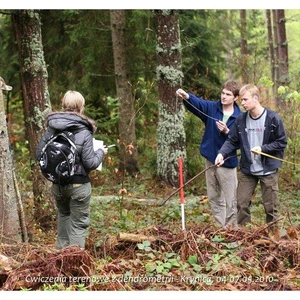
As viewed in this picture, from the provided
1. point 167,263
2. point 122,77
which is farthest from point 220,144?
point 122,77

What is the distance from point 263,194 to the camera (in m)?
6.50

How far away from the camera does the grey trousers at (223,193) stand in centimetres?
678

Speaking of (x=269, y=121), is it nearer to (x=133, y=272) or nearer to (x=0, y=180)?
(x=133, y=272)

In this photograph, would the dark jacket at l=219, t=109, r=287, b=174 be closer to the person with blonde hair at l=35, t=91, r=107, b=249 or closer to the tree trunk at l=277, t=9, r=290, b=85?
the person with blonde hair at l=35, t=91, r=107, b=249

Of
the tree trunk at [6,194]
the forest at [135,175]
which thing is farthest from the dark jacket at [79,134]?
A: the forest at [135,175]

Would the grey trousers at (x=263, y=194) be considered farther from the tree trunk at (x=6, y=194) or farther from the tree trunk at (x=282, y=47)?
the tree trunk at (x=282, y=47)

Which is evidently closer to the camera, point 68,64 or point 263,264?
point 263,264

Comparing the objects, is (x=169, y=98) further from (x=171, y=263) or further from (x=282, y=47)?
(x=282, y=47)

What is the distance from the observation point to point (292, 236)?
5.64 m

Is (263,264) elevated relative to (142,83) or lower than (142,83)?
lower

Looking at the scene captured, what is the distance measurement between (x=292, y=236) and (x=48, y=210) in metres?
3.78

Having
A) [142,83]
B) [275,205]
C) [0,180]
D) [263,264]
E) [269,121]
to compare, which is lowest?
[263,264]

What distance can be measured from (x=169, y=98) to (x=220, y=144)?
12.7 ft
